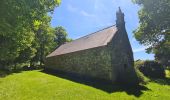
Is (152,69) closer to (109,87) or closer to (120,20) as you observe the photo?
(120,20)

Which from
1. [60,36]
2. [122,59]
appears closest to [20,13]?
[122,59]

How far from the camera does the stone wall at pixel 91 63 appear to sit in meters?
28.9

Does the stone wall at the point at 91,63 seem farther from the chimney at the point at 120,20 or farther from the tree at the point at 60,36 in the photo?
the tree at the point at 60,36

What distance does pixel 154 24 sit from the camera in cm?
2884

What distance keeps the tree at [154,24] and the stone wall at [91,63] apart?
685cm

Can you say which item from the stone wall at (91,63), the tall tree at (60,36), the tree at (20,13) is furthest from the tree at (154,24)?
the tall tree at (60,36)

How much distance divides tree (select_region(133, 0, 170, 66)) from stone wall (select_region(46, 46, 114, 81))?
6.85m

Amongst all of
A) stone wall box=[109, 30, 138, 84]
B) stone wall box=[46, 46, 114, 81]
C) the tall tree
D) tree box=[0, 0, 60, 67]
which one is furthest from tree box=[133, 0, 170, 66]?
the tall tree

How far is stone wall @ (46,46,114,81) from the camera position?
28.9m

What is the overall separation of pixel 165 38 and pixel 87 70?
42.0ft

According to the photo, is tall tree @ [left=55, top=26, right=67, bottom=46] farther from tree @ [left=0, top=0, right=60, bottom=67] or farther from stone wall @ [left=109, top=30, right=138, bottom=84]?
tree @ [left=0, top=0, right=60, bottom=67]

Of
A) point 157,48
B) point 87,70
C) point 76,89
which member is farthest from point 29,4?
A: point 157,48

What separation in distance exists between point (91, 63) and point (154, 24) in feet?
35.8

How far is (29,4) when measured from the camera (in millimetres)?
13188
